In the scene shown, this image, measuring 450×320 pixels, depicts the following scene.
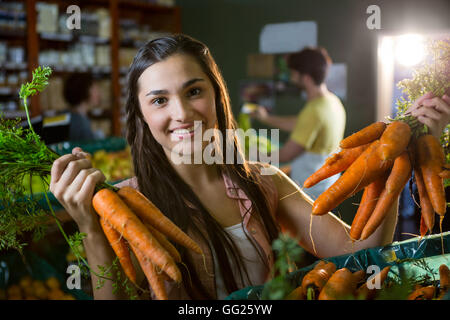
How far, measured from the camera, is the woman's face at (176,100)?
3.41 ft

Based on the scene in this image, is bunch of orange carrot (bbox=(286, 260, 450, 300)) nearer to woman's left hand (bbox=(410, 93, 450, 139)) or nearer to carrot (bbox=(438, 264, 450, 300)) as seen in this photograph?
carrot (bbox=(438, 264, 450, 300))

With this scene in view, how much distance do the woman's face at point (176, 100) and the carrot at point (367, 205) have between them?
1.34 feet

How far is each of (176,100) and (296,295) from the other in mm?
495

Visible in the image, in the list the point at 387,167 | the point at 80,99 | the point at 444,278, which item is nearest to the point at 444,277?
the point at 444,278

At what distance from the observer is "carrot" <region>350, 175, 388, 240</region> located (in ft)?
3.31

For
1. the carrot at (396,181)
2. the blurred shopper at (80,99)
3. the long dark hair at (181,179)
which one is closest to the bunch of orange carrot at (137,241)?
the long dark hair at (181,179)

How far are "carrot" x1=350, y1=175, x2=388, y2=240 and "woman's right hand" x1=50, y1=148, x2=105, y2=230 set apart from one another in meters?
0.57

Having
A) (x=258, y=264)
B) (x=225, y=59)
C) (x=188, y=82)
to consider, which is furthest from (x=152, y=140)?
(x=225, y=59)

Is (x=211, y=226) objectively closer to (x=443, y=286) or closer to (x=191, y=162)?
(x=191, y=162)

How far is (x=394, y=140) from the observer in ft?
2.87

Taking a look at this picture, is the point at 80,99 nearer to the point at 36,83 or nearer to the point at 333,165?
the point at 36,83

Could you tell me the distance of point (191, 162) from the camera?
1.26m

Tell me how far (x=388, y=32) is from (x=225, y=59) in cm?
283
